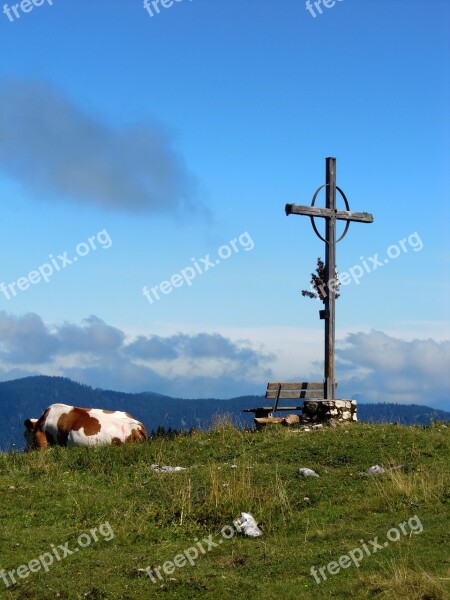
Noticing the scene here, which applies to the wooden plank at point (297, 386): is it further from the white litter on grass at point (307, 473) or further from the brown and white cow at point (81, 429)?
the white litter on grass at point (307, 473)

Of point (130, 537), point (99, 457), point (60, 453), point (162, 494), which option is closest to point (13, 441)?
point (60, 453)

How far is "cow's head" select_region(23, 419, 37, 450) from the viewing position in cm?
2431

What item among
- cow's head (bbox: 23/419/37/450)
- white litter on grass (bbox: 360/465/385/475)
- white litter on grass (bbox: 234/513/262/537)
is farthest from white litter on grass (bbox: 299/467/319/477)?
cow's head (bbox: 23/419/37/450)

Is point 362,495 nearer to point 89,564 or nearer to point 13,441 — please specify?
point 89,564

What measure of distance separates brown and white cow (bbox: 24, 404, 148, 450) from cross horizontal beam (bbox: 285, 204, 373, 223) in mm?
8280

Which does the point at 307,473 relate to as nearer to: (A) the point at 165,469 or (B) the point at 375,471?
(B) the point at 375,471

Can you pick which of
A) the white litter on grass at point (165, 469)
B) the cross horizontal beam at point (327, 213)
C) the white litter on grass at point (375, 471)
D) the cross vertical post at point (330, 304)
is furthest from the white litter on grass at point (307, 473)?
the cross horizontal beam at point (327, 213)

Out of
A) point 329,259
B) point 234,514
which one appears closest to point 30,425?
point 329,259

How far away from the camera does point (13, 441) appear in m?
24.5

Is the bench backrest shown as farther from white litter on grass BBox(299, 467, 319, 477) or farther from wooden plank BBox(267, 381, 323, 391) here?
white litter on grass BBox(299, 467, 319, 477)

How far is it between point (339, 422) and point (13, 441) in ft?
31.9

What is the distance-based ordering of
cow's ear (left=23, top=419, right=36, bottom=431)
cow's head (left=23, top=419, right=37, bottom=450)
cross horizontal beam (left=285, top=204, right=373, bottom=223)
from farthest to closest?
cross horizontal beam (left=285, top=204, right=373, bottom=223), cow's ear (left=23, top=419, right=36, bottom=431), cow's head (left=23, top=419, right=37, bottom=450)

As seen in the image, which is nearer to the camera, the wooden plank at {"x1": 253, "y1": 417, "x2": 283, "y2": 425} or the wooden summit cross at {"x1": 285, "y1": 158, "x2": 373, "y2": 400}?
the wooden plank at {"x1": 253, "y1": 417, "x2": 283, "y2": 425}

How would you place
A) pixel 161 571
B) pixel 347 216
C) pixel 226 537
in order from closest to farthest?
pixel 161 571, pixel 226 537, pixel 347 216
